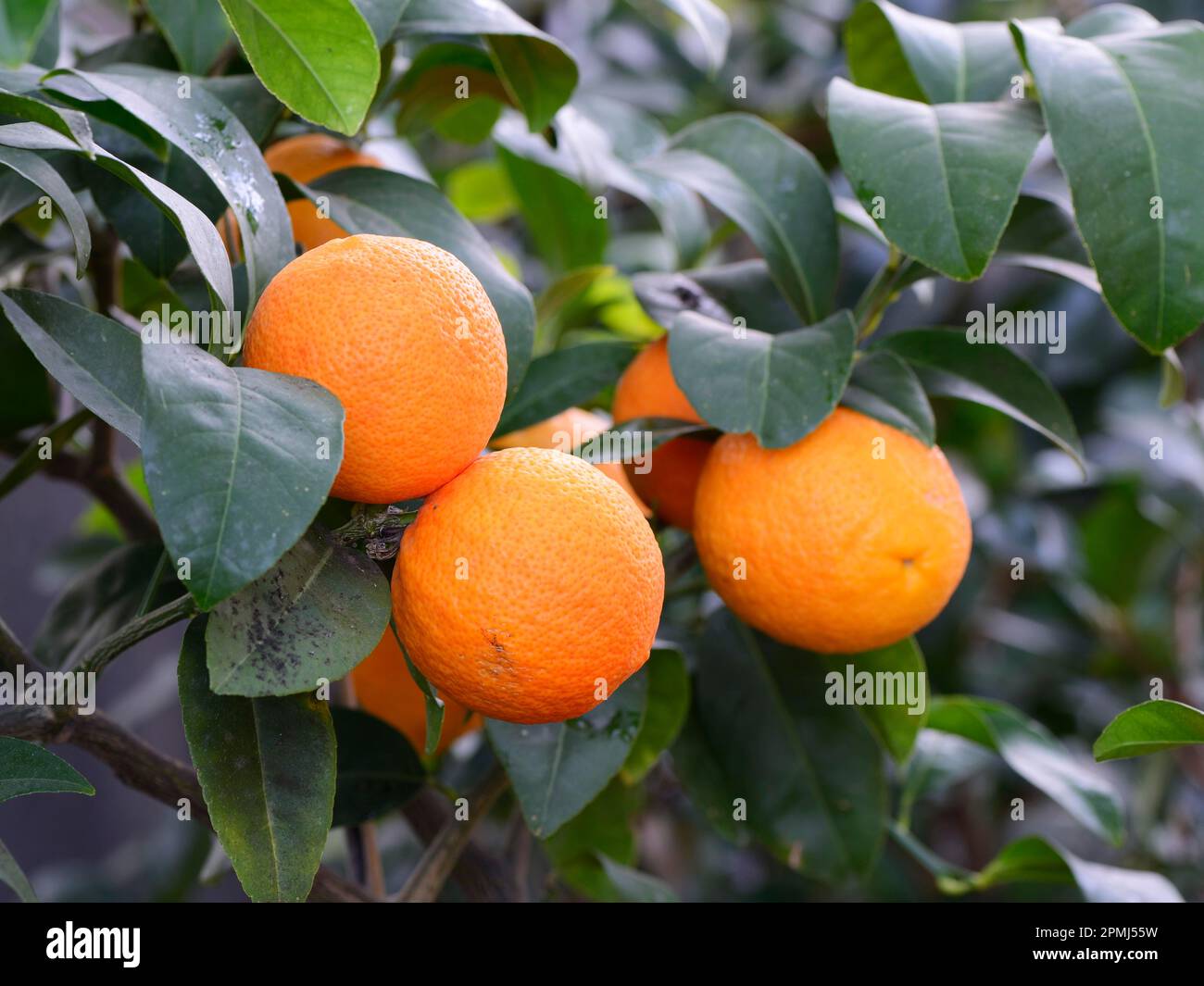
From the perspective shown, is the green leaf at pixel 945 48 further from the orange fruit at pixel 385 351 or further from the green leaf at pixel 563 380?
the orange fruit at pixel 385 351

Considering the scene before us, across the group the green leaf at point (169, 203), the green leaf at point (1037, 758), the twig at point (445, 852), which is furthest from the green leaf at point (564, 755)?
the green leaf at point (1037, 758)

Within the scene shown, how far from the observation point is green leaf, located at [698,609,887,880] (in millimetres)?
752

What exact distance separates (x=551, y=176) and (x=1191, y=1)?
43.5 inches

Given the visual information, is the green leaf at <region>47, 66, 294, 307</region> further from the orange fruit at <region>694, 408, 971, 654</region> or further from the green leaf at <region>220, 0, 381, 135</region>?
the orange fruit at <region>694, 408, 971, 654</region>

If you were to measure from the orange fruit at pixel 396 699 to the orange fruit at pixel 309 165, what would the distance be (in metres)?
0.24

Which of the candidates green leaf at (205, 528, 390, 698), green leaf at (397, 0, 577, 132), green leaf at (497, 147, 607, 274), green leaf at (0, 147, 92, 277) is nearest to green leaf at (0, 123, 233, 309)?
green leaf at (0, 147, 92, 277)

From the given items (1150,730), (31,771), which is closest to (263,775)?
(31,771)

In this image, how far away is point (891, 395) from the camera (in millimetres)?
592

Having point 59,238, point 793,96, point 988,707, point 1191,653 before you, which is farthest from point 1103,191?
point 793,96

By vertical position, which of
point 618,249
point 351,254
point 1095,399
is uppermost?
point 351,254

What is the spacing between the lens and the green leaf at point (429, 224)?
553 millimetres

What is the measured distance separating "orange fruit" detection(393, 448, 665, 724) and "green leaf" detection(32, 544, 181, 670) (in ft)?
1.00
